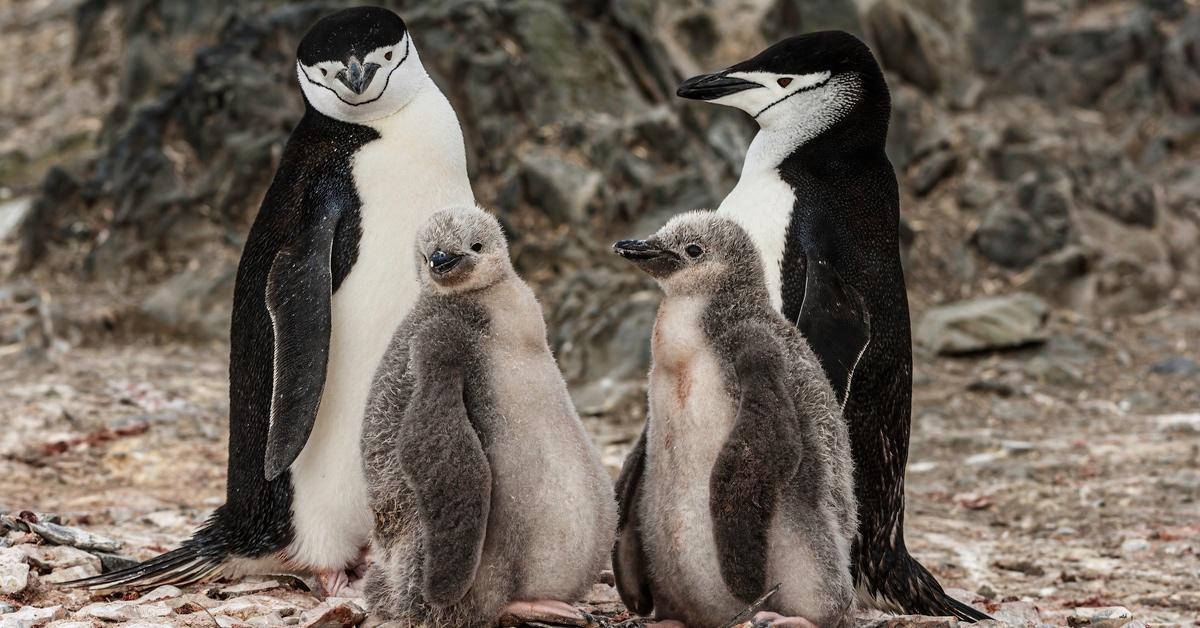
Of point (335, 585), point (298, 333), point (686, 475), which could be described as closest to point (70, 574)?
point (335, 585)

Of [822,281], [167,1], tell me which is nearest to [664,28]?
[167,1]

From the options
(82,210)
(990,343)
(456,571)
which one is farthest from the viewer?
(82,210)

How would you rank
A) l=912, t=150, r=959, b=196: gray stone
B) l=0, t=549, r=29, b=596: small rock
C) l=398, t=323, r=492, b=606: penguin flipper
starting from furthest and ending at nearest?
1. l=912, t=150, r=959, b=196: gray stone
2. l=0, t=549, r=29, b=596: small rock
3. l=398, t=323, r=492, b=606: penguin flipper

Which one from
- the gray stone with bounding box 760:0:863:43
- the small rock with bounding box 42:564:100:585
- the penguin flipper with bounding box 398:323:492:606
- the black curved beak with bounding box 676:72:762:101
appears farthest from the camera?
the gray stone with bounding box 760:0:863:43

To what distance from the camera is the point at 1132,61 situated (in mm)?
13422

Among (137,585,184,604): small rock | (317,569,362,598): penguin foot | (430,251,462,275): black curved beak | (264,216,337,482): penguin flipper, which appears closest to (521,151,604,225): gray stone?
(264,216,337,482): penguin flipper

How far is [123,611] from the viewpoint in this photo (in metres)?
3.66

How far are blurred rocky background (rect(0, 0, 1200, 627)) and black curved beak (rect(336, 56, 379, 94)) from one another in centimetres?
190

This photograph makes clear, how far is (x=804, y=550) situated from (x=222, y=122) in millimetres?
8593

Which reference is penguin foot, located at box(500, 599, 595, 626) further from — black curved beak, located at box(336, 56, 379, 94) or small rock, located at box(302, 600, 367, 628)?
black curved beak, located at box(336, 56, 379, 94)

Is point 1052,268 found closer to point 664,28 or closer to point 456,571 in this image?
point 664,28

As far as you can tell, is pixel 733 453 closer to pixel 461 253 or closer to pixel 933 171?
pixel 461 253

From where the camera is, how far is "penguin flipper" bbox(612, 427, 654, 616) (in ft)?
11.6

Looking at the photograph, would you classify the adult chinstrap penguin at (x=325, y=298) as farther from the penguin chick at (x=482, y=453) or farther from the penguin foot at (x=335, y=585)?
the penguin chick at (x=482, y=453)
